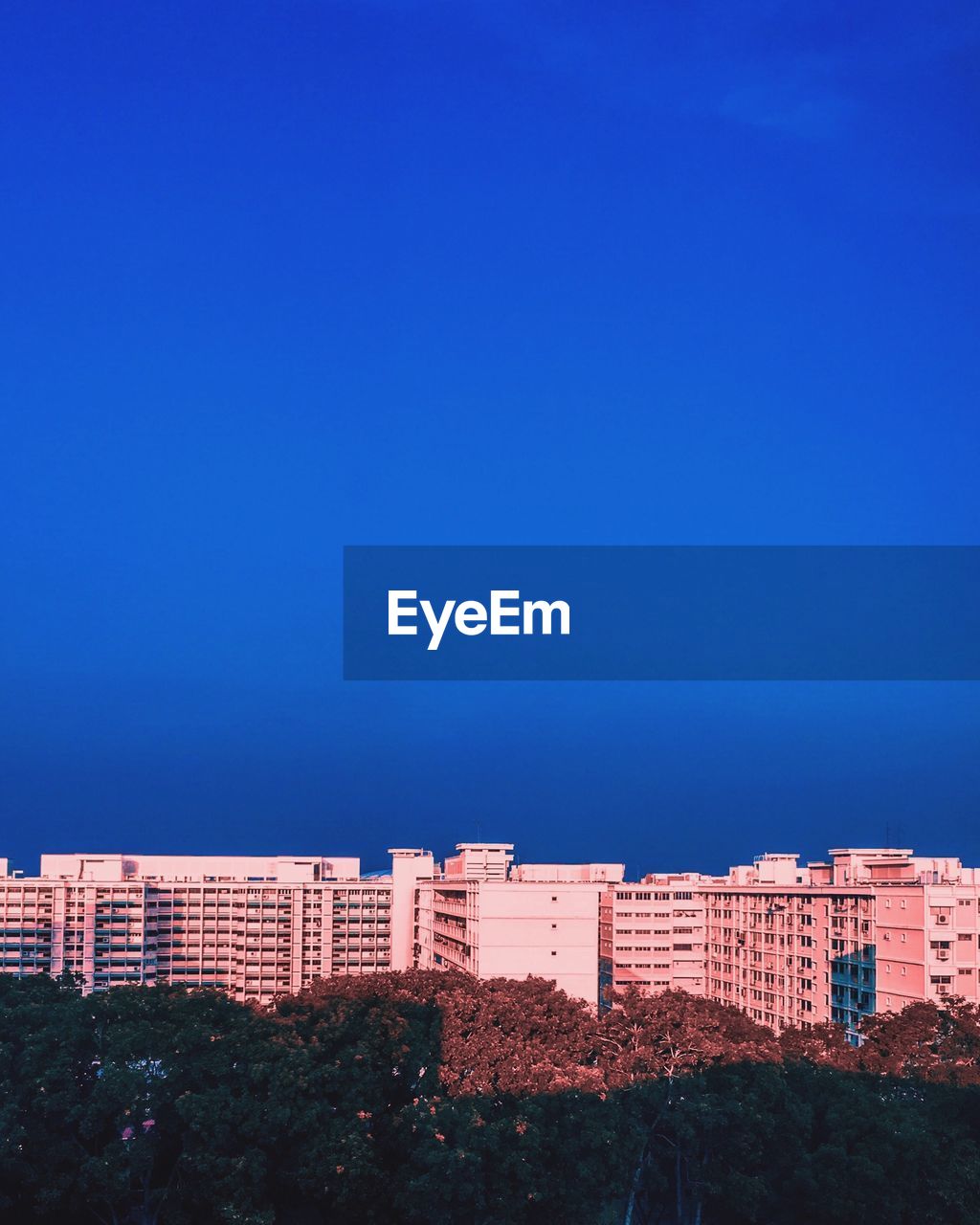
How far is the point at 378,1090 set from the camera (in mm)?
11945

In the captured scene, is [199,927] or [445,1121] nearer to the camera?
[445,1121]

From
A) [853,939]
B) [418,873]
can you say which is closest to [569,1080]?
[853,939]

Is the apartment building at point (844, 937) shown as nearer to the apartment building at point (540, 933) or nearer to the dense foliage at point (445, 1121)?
the dense foliage at point (445, 1121)

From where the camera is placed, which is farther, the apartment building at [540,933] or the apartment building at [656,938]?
the apartment building at [656,938]

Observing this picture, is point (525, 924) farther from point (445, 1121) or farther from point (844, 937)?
point (445, 1121)

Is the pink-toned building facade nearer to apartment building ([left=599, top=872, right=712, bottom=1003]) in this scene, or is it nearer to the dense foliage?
apartment building ([left=599, top=872, right=712, bottom=1003])

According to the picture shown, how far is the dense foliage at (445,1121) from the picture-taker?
431 inches

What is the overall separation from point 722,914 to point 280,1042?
1996 cm

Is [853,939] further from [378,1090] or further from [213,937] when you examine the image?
[213,937]

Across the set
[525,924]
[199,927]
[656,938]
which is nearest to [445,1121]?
[525,924]

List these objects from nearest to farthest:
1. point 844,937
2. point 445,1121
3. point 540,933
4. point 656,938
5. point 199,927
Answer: point 445,1121 → point 540,933 → point 844,937 → point 656,938 → point 199,927

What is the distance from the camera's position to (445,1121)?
10945 millimetres

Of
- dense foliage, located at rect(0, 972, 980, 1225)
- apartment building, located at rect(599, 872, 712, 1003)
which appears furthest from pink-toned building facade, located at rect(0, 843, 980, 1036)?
→ dense foliage, located at rect(0, 972, 980, 1225)

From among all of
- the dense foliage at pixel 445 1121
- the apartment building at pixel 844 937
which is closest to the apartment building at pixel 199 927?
the apartment building at pixel 844 937
